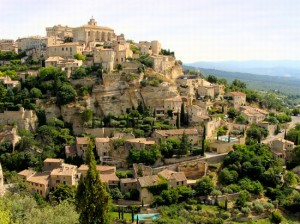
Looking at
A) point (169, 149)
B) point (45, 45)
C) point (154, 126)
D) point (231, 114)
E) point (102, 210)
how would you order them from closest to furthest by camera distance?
point (102, 210) < point (169, 149) < point (154, 126) < point (231, 114) < point (45, 45)

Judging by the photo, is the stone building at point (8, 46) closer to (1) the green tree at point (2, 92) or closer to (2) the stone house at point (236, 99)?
(1) the green tree at point (2, 92)

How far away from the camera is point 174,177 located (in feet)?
139

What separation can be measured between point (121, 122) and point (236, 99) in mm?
21897

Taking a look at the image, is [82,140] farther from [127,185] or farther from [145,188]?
[145,188]

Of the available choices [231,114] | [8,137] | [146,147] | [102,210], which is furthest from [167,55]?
[102,210]

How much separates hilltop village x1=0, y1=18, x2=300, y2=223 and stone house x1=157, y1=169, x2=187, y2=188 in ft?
0.38

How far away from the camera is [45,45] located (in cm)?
6681

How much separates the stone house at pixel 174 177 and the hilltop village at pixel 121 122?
0.12 meters

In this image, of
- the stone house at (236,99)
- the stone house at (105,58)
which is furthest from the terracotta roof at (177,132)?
the stone house at (236,99)

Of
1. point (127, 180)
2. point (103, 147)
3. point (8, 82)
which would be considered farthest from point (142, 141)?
point (8, 82)

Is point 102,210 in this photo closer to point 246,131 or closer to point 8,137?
point 8,137

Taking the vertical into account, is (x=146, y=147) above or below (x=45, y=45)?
below

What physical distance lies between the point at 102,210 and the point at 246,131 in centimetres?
3170

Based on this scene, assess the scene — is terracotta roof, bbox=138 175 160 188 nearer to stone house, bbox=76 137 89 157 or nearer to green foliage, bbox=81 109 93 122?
stone house, bbox=76 137 89 157
